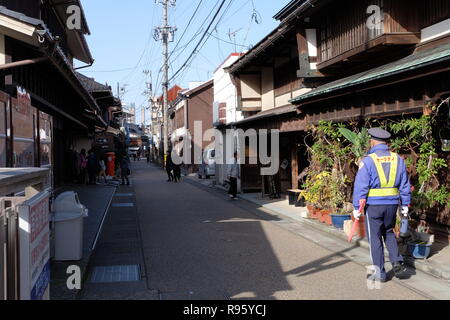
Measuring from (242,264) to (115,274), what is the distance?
80.1 inches

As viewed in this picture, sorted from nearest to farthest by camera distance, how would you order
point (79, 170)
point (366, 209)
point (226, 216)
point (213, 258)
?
1. point (366, 209)
2. point (213, 258)
3. point (226, 216)
4. point (79, 170)

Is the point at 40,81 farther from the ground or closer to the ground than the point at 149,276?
farther from the ground

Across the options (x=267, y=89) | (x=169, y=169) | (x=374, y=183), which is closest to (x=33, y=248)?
(x=374, y=183)

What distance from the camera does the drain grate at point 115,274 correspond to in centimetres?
687

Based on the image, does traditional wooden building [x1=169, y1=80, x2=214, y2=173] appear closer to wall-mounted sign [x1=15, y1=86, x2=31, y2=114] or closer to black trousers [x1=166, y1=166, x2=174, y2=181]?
black trousers [x1=166, y1=166, x2=174, y2=181]

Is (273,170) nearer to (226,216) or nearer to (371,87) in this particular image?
(226,216)

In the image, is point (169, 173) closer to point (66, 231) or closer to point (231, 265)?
point (66, 231)

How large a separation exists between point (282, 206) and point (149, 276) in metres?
9.18

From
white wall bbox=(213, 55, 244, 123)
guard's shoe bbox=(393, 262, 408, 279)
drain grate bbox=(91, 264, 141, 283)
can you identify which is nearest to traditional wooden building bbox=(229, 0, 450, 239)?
guard's shoe bbox=(393, 262, 408, 279)

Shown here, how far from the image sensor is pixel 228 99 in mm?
26547

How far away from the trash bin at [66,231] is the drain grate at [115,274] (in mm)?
470

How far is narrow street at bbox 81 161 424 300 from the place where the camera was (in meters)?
6.07

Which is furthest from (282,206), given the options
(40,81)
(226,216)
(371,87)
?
(40,81)

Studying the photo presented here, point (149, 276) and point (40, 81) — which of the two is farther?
point (40, 81)
